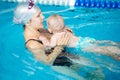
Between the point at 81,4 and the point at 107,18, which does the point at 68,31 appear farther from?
the point at 81,4

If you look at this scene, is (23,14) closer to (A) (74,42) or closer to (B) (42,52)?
(B) (42,52)

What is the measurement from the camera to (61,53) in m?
3.60

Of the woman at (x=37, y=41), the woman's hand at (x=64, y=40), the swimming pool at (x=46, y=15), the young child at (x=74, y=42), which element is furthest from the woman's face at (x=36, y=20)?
the swimming pool at (x=46, y=15)

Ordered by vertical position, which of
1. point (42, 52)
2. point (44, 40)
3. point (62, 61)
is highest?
point (44, 40)

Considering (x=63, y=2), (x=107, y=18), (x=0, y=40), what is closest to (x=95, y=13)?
(x=107, y=18)

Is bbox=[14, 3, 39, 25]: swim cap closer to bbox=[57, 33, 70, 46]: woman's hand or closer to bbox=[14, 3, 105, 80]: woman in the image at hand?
bbox=[14, 3, 105, 80]: woman

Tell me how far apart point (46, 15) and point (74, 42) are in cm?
217

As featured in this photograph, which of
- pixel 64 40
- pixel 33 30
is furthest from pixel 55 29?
pixel 33 30

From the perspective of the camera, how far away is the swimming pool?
3791 millimetres

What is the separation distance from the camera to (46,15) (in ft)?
19.0

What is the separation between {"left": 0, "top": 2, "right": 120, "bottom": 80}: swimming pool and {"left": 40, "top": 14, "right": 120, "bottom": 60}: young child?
117mm

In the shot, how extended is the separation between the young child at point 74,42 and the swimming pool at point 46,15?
117 mm

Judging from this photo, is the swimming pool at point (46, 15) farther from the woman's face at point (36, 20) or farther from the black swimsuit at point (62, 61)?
the woman's face at point (36, 20)

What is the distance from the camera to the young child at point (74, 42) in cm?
336
